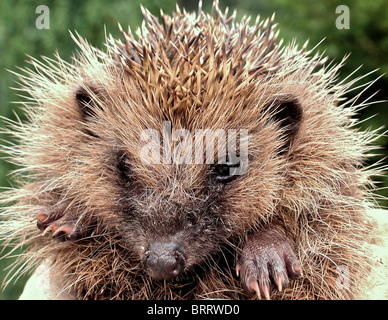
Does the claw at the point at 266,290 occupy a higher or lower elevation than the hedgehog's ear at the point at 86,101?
lower

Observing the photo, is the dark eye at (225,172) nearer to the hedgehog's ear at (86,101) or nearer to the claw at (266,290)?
the claw at (266,290)

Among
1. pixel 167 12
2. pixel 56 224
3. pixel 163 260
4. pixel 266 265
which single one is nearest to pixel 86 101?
pixel 56 224

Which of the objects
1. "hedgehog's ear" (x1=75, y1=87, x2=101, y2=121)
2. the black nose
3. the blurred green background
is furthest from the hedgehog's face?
the blurred green background

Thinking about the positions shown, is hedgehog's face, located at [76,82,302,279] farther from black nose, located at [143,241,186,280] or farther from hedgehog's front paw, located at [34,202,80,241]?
hedgehog's front paw, located at [34,202,80,241]

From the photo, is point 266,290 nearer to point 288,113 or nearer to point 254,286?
point 254,286

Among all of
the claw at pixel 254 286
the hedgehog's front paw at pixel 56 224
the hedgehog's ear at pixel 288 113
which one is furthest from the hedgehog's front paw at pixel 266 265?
the hedgehog's front paw at pixel 56 224

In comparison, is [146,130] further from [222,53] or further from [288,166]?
[288,166]
